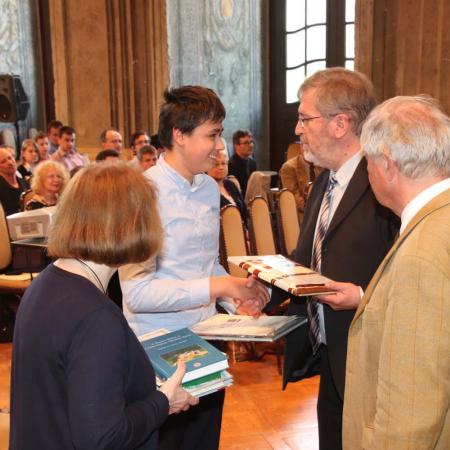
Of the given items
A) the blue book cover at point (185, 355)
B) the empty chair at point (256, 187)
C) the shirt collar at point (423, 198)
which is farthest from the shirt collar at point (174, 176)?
the empty chair at point (256, 187)

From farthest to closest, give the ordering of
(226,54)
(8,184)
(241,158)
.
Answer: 1. (226,54)
2. (241,158)
3. (8,184)

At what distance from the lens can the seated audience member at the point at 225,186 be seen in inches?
221

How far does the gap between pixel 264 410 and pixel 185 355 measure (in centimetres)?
219

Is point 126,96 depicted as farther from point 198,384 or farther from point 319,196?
point 198,384

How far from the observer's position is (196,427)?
2.36 m

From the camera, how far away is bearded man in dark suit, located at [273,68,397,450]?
2145mm

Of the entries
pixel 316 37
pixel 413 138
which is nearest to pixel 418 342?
pixel 413 138

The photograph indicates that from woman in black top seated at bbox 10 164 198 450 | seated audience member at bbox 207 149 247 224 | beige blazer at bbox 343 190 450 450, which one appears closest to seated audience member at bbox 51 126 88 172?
seated audience member at bbox 207 149 247 224

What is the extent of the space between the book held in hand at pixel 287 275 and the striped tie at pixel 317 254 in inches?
5.1

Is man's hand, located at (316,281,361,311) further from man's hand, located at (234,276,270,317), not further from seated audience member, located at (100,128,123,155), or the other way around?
seated audience member, located at (100,128,123,155)

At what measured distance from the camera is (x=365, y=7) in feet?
23.4

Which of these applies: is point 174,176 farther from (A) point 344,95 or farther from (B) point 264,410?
(B) point 264,410

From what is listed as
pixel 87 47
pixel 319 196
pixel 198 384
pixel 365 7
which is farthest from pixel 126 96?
pixel 198 384

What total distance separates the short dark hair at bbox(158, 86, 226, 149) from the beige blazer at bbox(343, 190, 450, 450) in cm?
105
